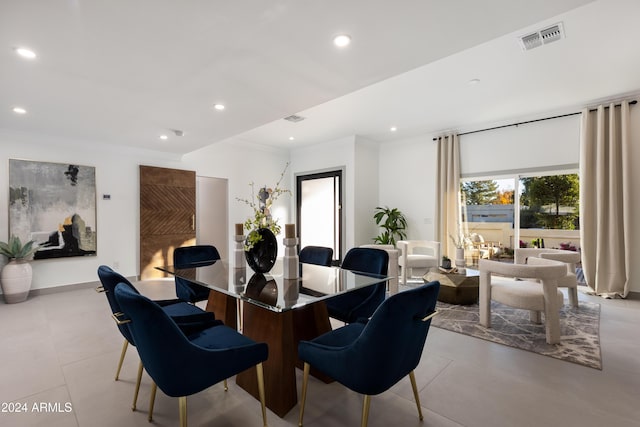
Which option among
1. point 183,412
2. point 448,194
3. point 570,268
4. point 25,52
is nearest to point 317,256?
point 183,412

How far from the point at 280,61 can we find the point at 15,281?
4.83 meters

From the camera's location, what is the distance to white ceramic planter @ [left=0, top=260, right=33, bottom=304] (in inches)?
160

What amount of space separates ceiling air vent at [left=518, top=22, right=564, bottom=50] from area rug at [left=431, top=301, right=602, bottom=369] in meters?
2.87

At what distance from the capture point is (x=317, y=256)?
10.9ft

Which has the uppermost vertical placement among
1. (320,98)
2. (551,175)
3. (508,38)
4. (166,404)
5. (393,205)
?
(508,38)

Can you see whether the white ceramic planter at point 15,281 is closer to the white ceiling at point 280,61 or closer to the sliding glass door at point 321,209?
the white ceiling at point 280,61

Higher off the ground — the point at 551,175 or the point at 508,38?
the point at 508,38

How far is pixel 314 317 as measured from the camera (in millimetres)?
2268

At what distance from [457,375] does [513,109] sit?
14.3 ft

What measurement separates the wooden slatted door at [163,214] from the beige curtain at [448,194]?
5017 millimetres

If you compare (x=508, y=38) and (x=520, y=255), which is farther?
(x=520, y=255)

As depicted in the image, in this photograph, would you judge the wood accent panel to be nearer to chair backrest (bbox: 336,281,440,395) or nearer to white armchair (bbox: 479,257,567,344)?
chair backrest (bbox: 336,281,440,395)

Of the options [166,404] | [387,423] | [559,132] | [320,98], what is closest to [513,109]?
[559,132]

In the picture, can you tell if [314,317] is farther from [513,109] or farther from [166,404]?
[513,109]
